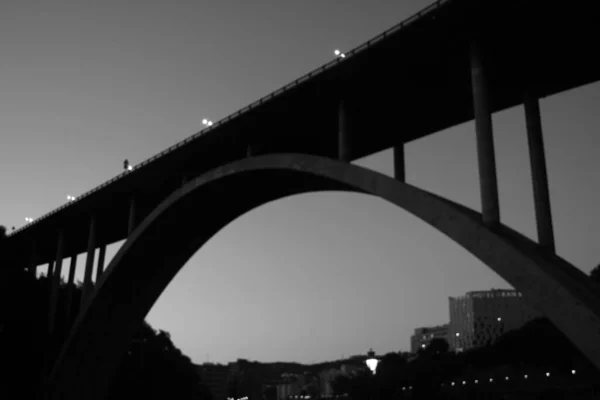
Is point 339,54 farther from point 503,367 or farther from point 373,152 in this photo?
point 503,367

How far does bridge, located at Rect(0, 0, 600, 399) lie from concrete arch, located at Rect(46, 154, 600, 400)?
0.13 feet

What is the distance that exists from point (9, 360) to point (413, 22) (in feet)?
80.7

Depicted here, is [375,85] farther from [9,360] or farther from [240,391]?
[240,391]

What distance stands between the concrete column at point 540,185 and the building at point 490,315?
14061 cm

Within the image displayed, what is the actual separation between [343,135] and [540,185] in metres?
5.84

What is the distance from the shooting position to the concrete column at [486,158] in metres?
13.2

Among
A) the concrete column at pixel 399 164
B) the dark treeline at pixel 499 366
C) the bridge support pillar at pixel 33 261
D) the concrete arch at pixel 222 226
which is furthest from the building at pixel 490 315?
the concrete column at pixel 399 164

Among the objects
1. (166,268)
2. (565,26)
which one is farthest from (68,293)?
(565,26)

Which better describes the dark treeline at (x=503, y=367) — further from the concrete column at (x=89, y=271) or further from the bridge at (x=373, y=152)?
the concrete column at (x=89, y=271)

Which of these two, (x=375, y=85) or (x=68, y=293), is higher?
(x=375, y=85)

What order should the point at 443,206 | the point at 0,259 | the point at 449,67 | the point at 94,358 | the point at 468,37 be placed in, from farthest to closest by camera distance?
the point at 0,259, the point at 94,358, the point at 449,67, the point at 468,37, the point at 443,206

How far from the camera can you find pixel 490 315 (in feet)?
500

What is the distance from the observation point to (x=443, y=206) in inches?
536

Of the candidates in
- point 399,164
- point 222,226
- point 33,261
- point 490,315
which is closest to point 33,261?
point 33,261
